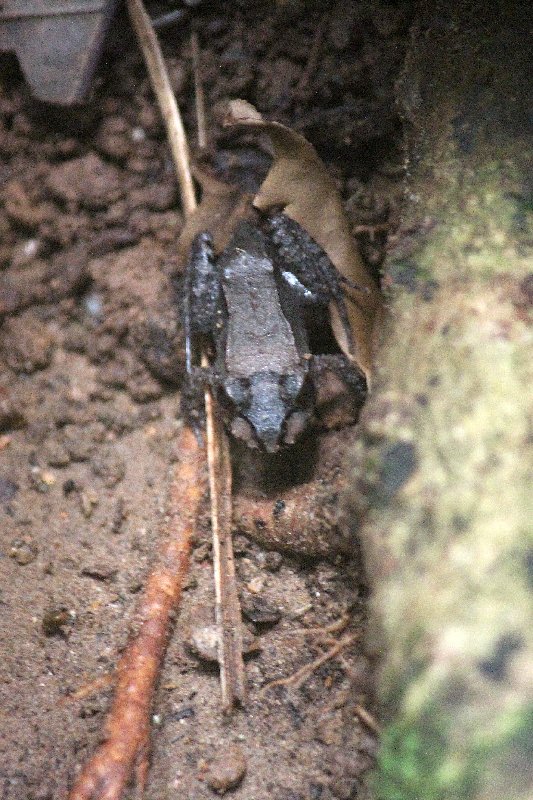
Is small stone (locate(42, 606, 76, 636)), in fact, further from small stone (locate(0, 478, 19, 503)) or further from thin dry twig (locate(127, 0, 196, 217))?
thin dry twig (locate(127, 0, 196, 217))

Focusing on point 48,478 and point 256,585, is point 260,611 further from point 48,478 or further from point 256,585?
point 48,478

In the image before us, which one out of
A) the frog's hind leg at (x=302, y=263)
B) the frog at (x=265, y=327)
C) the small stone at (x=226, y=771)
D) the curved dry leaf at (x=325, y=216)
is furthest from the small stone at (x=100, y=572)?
the frog's hind leg at (x=302, y=263)

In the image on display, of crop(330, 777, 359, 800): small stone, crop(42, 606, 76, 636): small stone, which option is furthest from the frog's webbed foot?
crop(330, 777, 359, 800): small stone

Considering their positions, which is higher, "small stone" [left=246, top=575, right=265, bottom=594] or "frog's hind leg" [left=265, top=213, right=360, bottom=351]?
"frog's hind leg" [left=265, top=213, right=360, bottom=351]

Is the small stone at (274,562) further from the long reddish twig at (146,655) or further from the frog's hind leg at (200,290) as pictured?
the frog's hind leg at (200,290)

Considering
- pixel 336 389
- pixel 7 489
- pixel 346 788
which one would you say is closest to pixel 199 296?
pixel 336 389

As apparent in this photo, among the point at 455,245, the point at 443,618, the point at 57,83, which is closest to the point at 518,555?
the point at 443,618
